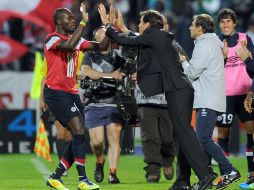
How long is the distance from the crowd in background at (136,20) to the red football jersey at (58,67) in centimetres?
985

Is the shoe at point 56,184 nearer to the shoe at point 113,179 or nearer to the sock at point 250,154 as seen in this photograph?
the shoe at point 113,179

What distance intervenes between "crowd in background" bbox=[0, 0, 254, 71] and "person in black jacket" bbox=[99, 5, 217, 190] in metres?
10.3

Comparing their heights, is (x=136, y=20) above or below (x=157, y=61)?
above

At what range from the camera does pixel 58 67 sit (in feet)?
39.9

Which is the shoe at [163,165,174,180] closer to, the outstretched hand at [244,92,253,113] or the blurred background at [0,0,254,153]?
the outstretched hand at [244,92,253,113]

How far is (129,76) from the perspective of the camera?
13828mm

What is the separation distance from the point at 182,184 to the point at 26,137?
877 cm

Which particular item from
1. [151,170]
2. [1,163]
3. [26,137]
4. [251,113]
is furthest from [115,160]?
[26,137]

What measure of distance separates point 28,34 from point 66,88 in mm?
12933

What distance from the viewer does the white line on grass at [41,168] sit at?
15.4 metres

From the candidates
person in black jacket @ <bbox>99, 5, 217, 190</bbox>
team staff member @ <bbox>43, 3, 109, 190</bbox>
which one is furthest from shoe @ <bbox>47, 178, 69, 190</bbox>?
person in black jacket @ <bbox>99, 5, 217, 190</bbox>

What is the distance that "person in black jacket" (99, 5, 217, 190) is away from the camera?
11570 millimetres

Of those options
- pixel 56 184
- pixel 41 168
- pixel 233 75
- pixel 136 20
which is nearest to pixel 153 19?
pixel 233 75

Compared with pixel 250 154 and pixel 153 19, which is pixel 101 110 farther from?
pixel 153 19
